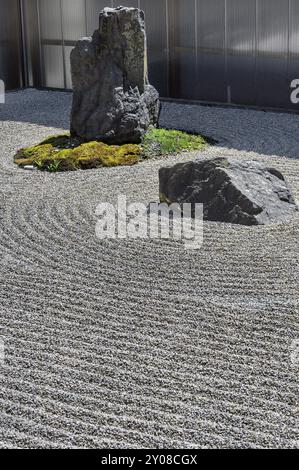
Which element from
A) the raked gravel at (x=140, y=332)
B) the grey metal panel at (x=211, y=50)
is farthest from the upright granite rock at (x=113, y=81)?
the grey metal panel at (x=211, y=50)

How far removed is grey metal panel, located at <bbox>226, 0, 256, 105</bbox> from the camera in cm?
1820

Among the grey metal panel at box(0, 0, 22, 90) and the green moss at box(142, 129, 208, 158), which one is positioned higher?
the grey metal panel at box(0, 0, 22, 90)

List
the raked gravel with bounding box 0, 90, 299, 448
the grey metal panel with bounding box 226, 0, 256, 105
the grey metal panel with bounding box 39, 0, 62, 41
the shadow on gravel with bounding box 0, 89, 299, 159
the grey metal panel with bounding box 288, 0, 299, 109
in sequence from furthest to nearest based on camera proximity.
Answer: the grey metal panel with bounding box 39, 0, 62, 41 < the grey metal panel with bounding box 226, 0, 256, 105 < the grey metal panel with bounding box 288, 0, 299, 109 < the shadow on gravel with bounding box 0, 89, 299, 159 < the raked gravel with bounding box 0, 90, 299, 448

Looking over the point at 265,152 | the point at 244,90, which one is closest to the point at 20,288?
the point at 265,152

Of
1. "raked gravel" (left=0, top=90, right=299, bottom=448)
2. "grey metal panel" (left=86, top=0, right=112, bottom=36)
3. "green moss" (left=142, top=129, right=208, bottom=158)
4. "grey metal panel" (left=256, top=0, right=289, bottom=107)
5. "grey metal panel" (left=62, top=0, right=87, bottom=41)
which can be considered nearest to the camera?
"raked gravel" (left=0, top=90, right=299, bottom=448)

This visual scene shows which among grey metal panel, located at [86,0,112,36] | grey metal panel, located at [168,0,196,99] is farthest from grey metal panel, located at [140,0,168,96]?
grey metal panel, located at [86,0,112,36]

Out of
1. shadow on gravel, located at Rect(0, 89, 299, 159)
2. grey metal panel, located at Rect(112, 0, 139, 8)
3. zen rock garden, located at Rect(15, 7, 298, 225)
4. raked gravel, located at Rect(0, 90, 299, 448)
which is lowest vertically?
raked gravel, located at Rect(0, 90, 299, 448)

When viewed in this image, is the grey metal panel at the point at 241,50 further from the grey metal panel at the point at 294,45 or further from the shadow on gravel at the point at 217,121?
the grey metal panel at the point at 294,45

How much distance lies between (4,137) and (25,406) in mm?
10707

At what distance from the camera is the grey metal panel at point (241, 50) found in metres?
18.2

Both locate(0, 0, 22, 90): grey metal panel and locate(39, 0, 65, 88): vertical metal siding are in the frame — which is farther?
locate(0, 0, 22, 90): grey metal panel

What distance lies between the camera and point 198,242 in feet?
32.9

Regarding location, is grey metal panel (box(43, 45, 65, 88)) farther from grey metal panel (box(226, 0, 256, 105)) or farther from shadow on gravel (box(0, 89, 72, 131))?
grey metal panel (box(226, 0, 256, 105))

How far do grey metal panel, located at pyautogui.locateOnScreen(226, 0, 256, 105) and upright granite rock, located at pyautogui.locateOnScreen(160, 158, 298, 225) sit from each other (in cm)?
745
